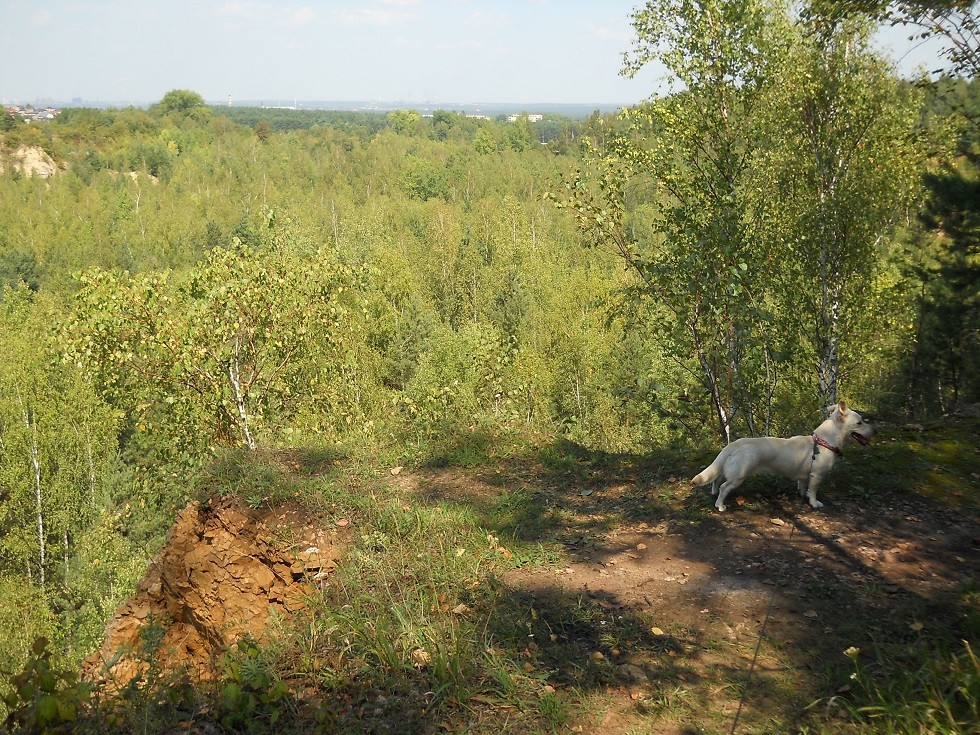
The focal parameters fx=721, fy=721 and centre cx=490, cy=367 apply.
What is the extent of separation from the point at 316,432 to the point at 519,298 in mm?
35917

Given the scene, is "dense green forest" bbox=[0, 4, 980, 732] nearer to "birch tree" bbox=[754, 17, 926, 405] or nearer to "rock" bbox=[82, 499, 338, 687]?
"birch tree" bbox=[754, 17, 926, 405]

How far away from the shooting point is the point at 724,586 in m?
6.43

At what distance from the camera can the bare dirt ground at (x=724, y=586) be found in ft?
16.6

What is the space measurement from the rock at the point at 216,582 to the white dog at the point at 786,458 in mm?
4212

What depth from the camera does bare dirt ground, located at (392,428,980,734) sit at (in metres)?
5.06

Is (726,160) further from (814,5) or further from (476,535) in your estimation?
(476,535)

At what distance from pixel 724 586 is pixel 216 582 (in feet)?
16.7

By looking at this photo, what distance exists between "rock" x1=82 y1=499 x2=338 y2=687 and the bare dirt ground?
6.60 feet

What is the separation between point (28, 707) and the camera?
163 inches

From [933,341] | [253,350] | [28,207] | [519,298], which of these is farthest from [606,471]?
[28,207]

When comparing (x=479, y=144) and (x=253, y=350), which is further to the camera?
(x=479, y=144)

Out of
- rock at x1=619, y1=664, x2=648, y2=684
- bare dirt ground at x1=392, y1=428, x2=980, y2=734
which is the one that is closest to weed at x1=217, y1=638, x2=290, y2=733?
bare dirt ground at x1=392, y1=428, x2=980, y2=734

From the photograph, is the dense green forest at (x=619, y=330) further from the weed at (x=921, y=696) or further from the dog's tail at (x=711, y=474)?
the weed at (x=921, y=696)

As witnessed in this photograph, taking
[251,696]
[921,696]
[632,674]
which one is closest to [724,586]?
[632,674]
